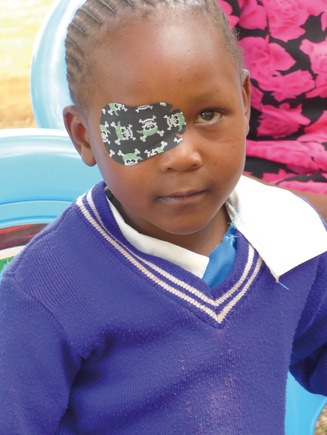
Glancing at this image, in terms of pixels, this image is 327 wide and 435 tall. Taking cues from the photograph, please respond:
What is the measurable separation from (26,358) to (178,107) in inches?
12.7

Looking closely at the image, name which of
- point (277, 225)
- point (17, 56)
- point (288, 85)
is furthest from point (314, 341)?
point (17, 56)

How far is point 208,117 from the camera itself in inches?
23.5

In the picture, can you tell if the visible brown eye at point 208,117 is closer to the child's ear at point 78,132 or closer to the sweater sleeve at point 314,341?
the child's ear at point 78,132

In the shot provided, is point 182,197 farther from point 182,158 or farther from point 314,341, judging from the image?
point 314,341

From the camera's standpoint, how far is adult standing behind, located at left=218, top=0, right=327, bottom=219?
1079 millimetres

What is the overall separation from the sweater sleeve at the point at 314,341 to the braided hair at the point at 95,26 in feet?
1.08

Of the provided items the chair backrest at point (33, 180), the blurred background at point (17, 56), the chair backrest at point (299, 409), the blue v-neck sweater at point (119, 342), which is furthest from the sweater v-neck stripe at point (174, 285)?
the blurred background at point (17, 56)

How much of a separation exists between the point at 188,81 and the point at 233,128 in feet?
0.27

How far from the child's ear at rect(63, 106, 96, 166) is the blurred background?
270 cm

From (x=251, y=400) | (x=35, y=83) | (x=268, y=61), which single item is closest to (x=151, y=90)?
(x=251, y=400)

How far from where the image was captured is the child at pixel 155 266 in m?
0.58

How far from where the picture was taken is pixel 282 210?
79 centimetres

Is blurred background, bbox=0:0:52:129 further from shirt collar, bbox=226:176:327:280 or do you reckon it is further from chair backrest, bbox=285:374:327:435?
shirt collar, bbox=226:176:327:280

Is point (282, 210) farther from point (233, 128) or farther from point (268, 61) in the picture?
point (268, 61)
